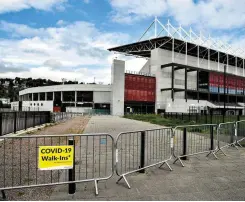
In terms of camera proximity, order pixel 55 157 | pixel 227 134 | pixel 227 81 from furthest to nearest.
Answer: pixel 227 81
pixel 227 134
pixel 55 157

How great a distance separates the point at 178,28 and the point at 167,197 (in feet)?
250

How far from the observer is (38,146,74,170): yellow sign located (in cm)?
461

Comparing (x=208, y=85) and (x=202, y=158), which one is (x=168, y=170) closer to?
(x=202, y=158)

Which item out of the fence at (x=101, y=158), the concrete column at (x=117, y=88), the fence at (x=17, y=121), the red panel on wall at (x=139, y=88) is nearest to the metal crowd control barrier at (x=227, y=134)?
the fence at (x=101, y=158)

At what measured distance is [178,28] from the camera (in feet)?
245

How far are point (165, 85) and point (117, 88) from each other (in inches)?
654

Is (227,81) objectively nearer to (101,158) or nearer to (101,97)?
(101,97)

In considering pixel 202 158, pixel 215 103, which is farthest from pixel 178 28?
pixel 202 158

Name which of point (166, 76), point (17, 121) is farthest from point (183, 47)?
point (17, 121)

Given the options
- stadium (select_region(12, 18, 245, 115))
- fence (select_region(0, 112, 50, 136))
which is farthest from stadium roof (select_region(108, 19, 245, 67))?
fence (select_region(0, 112, 50, 136))

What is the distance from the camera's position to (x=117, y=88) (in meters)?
66.3

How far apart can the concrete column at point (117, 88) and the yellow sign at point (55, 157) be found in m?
61.0

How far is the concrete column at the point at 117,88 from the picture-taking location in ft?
216

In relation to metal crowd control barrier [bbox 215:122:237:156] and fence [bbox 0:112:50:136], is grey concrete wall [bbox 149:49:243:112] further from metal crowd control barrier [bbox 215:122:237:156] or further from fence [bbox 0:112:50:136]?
metal crowd control barrier [bbox 215:122:237:156]
